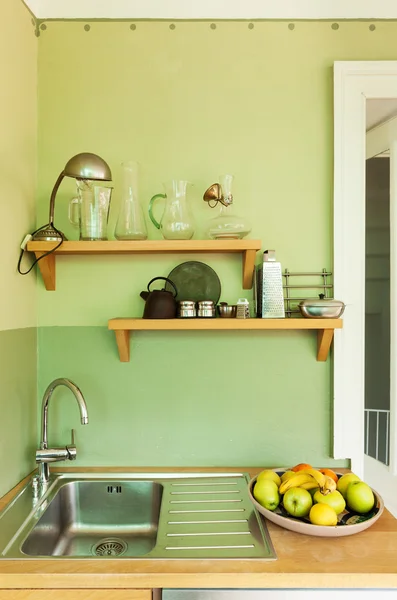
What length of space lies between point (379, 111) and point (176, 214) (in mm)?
891

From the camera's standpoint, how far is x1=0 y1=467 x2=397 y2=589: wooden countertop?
1127 mm

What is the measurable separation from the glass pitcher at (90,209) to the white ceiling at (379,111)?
1030 millimetres

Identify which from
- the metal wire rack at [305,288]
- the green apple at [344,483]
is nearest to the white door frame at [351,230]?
the metal wire rack at [305,288]

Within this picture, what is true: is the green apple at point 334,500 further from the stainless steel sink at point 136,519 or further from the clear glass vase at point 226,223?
the clear glass vase at point 226,223

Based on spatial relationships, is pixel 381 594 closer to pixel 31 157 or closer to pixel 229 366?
pixel 229 366

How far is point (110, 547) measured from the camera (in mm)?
1537

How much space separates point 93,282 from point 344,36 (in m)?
1.27

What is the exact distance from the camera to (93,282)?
1.77 meters

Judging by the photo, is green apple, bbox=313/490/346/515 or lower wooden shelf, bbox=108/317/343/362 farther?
lower wooden shelf, bbox=108/317/343/362

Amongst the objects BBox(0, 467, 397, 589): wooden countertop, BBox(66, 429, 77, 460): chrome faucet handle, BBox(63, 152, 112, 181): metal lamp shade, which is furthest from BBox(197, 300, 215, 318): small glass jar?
BBox(0, 467, 397, 589): wooden countertop

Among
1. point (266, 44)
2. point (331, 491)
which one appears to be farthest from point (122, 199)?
point (331, 491)

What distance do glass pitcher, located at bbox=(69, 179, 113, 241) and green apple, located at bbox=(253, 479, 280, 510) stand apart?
95 cm

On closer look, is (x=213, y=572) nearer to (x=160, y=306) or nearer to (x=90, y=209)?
(x=160, y=306)

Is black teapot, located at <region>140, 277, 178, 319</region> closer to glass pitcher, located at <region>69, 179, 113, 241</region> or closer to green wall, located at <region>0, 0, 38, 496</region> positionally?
glass pitcher, located at <region>69, 179, 113, 241</region>
